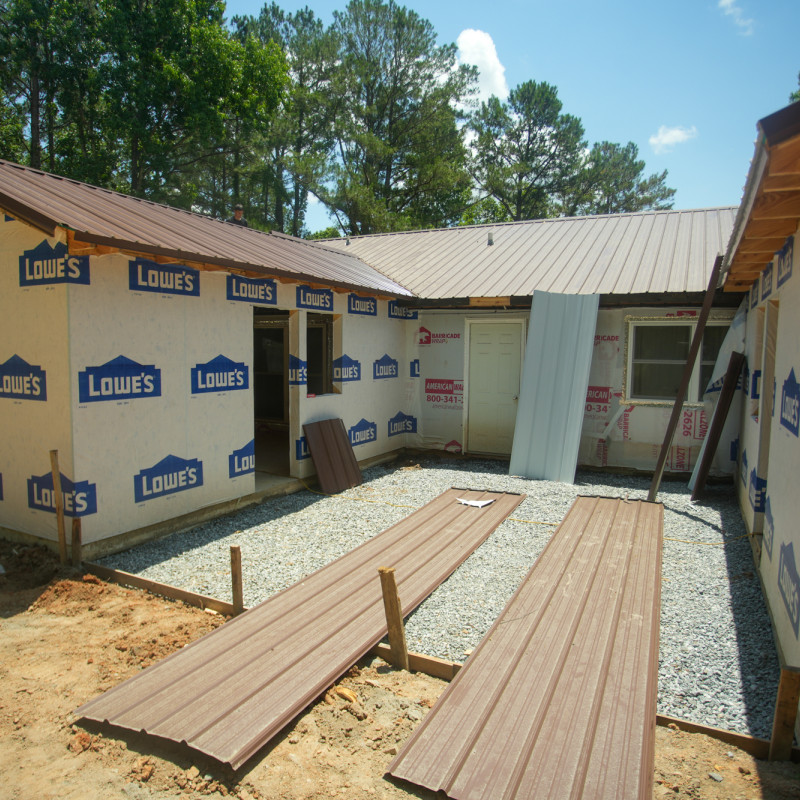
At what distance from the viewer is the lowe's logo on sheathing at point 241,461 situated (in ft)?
22.0

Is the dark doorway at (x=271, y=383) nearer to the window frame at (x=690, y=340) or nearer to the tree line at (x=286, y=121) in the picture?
the window frame at (x=690, y=340)

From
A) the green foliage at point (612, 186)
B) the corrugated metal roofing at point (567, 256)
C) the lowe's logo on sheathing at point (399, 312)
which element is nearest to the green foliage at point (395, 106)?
the green foliage at point (612, 186)

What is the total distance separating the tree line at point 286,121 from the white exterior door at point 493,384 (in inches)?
520

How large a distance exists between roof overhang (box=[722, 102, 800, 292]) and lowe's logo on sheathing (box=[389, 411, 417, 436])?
223 inches

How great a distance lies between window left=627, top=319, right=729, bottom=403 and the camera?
8.42 m

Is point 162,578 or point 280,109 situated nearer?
point 162,578

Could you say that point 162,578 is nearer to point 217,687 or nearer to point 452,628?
point 217,687

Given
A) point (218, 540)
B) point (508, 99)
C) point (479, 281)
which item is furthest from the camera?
point (508, 99)

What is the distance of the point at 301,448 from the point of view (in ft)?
25.7

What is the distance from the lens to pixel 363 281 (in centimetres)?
855

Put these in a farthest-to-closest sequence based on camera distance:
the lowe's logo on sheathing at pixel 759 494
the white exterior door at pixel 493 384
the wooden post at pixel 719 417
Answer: the white exterior door at pixel 493 384 → the wooden post at pixel 719 417 → the lowe's logo on sheathing at pixel 759 494

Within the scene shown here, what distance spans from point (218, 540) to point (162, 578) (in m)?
0.97

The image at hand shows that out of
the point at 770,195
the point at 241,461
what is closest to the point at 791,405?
the point at 770,195

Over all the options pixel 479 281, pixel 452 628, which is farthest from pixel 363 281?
pixel 452 628
